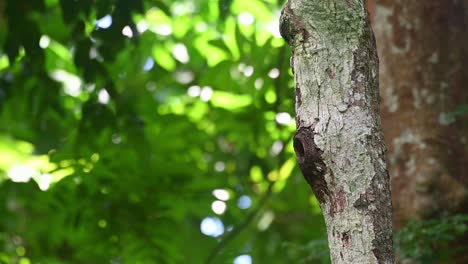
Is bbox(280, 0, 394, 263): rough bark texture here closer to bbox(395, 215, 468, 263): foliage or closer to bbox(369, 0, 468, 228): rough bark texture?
bbox(395, 215, 468, 263): foliage

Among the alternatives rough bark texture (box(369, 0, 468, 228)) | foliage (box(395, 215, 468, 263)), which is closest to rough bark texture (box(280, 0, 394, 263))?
foliage (box(395, 215, 468, 263))

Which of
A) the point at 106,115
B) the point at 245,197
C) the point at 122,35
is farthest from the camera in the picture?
the point at 245,197

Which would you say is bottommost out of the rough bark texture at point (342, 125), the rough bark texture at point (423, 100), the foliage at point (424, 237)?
the rough bark texture at point (342, 125)

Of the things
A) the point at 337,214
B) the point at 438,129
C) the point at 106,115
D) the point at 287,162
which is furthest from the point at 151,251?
the point at 337,214

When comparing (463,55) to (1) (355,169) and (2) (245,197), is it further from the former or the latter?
(1) (355,169)

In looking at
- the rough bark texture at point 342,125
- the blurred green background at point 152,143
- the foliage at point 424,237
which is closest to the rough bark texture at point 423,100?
the foliage at point 424,237

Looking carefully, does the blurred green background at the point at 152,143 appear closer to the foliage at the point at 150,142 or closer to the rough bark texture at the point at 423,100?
the foliage at the point at 150,142
